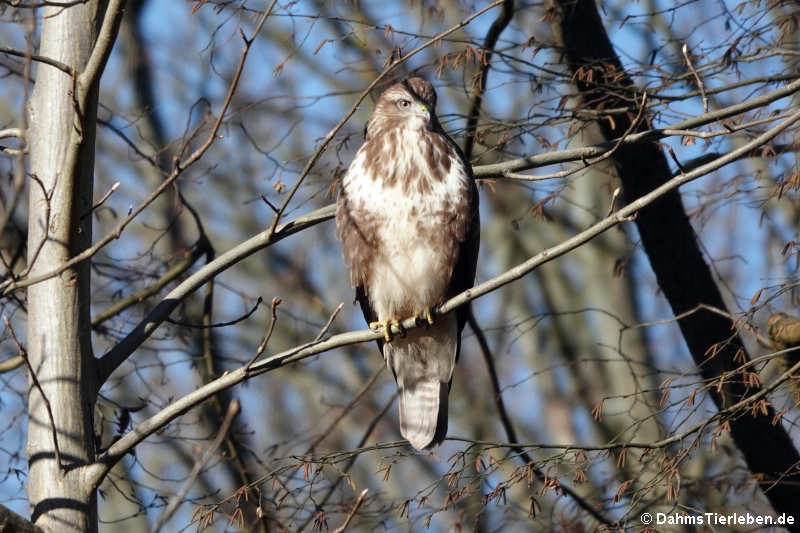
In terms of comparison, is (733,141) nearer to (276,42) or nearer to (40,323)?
(40,323)

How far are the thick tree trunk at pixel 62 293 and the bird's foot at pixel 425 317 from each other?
4.57 feet

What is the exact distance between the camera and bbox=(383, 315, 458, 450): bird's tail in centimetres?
470

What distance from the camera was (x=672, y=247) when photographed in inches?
187

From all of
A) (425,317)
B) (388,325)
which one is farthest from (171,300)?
(425,317)

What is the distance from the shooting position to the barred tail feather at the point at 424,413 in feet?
14.9

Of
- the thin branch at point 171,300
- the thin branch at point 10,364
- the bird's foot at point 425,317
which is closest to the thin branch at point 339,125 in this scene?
the thin branch at point 171,300

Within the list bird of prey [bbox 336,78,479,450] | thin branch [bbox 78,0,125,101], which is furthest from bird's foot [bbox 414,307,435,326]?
thin branch [bbox 78,0,125,101]

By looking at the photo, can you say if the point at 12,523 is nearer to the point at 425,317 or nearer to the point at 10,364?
the point at 10,364

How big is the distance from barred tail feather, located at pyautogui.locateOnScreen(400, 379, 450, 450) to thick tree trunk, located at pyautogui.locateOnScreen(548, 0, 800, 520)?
1.14 meters

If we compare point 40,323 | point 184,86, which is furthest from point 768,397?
point 184,86

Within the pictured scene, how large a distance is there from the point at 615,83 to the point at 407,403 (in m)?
1.68

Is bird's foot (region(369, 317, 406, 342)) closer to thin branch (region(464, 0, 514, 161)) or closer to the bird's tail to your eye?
the bird's tail

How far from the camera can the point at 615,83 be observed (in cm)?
421

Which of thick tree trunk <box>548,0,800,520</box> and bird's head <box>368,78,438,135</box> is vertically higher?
bird's head <box>368,78,438,135</box>
